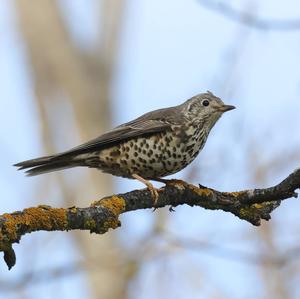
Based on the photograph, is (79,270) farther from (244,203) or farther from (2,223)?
(2,223)

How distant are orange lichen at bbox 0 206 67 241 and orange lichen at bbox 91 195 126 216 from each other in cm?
38

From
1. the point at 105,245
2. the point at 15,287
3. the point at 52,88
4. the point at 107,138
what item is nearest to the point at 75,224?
the point at 107,138

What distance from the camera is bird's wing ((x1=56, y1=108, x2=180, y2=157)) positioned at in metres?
5.96

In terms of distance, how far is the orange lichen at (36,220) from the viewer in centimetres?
371

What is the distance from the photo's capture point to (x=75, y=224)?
4020mm

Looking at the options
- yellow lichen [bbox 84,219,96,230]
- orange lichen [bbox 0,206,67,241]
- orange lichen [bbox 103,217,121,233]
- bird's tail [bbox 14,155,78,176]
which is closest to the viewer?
orange lichen [bbox 0,206,67,241]

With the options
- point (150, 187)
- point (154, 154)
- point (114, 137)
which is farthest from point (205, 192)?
point (114, 137)

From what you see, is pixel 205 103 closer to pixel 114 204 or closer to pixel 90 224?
pixel 114 204

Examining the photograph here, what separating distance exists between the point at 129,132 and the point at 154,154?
38 centimetres

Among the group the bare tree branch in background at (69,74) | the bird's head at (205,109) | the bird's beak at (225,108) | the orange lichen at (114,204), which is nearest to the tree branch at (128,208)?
the orange lichen at (114,204)

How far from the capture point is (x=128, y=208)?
15.0ft

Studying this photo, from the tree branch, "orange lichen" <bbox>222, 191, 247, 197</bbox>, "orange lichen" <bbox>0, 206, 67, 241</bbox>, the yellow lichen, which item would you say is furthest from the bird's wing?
"orange lichen" <bbox>0, 206, 67, 241</bbox>

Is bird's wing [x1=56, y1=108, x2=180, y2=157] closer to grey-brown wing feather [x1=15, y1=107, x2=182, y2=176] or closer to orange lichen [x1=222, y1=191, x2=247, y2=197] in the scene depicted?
grey-brown wing feather [x1=15, y1=107, x2=182, y2=176]

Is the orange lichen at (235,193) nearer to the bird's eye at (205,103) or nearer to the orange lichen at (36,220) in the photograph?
the orange lichen at (36,220)
